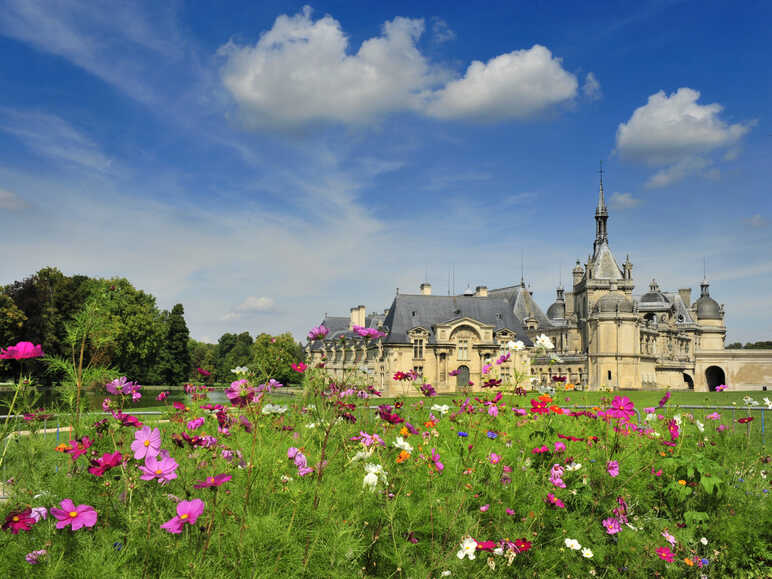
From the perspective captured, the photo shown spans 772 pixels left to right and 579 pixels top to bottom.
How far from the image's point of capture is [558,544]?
4875 millimetres

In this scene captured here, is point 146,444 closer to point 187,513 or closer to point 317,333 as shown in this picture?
point 187,513

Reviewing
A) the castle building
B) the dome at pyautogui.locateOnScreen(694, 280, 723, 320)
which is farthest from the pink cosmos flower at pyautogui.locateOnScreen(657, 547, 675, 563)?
the dome at pyautogui.locateOnScreen(694, 280, 723, 320)

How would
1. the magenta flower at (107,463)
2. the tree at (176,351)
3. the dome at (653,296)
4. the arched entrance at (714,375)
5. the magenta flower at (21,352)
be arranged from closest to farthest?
the magenta flower at (107,463)
the magenta flower at (21,352)
the tree at (176,351)
the dome at (653,296)
the arched entrance at (714,375)

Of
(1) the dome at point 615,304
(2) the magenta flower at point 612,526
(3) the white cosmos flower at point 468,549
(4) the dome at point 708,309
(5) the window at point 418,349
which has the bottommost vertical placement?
(2) the magenta flower at point 612,526

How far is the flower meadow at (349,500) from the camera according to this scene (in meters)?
3.01

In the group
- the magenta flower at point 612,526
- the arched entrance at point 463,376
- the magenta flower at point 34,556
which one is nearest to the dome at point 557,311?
the arched entrance at point 463,376

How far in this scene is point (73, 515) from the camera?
2.90m

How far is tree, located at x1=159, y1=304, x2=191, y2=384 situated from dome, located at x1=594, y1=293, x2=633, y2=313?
2027 inches

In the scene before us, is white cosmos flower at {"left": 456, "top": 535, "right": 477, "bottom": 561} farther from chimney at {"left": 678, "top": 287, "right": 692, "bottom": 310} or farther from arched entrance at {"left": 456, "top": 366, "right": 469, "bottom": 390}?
chimney at {"left": 678, "top": 287, "right": 692, "bottom": 310}

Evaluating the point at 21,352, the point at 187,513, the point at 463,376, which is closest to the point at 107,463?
the point at 187,513

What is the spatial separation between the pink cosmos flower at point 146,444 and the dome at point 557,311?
270 feet

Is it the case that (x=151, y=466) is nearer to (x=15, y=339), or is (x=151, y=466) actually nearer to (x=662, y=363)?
(x=15, y=339)

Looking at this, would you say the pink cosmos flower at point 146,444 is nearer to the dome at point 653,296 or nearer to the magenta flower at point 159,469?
the magenta flower at point 159,469

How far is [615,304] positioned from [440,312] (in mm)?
22118
